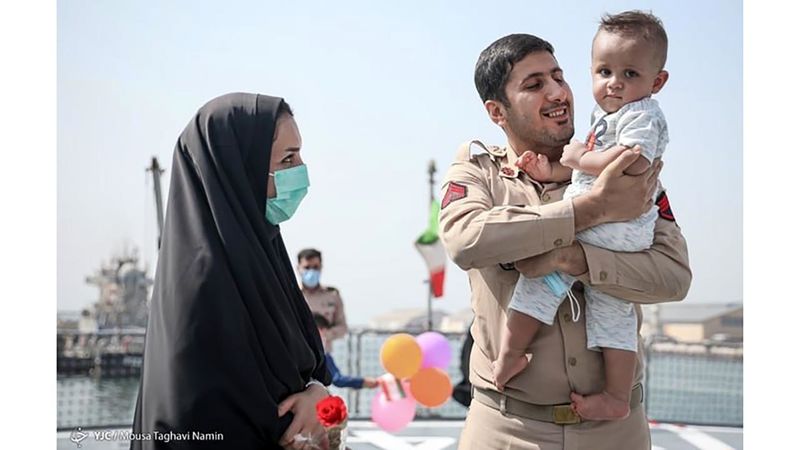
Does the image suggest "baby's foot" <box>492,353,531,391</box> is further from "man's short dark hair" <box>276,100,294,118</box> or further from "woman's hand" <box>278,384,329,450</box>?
"man's short dark hair" <box>276,100,294,118</box>

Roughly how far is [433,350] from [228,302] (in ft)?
9.93

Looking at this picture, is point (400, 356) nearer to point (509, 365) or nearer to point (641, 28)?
point (509, 365)

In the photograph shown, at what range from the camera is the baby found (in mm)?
1815

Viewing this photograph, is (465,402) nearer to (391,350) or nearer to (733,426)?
(391,350)

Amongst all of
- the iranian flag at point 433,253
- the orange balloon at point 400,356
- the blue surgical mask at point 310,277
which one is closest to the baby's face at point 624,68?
the orange balloon at point 400,356

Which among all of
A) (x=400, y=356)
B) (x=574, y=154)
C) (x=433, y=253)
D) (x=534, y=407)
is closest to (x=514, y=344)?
(x=534, y=407)

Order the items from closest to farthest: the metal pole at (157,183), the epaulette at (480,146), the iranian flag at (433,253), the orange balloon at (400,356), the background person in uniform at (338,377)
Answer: the epaulette at (480,146) < the metal pole at (157,183) < the orange balloon at (400,356) < the background person in uniform at (338,377) < the iranian flag at (433,253)

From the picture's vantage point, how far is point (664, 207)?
6.29ft

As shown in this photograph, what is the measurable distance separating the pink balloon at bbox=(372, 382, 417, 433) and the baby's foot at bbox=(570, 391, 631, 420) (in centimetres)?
285

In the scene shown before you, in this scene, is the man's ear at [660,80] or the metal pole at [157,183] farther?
the metal pole at [157,183]

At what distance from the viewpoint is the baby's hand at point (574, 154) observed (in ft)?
5.95

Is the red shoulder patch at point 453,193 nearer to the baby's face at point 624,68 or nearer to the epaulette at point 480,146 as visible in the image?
the epaulette at point 480,146

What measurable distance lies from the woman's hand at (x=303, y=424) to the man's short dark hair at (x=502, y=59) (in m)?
0.76
